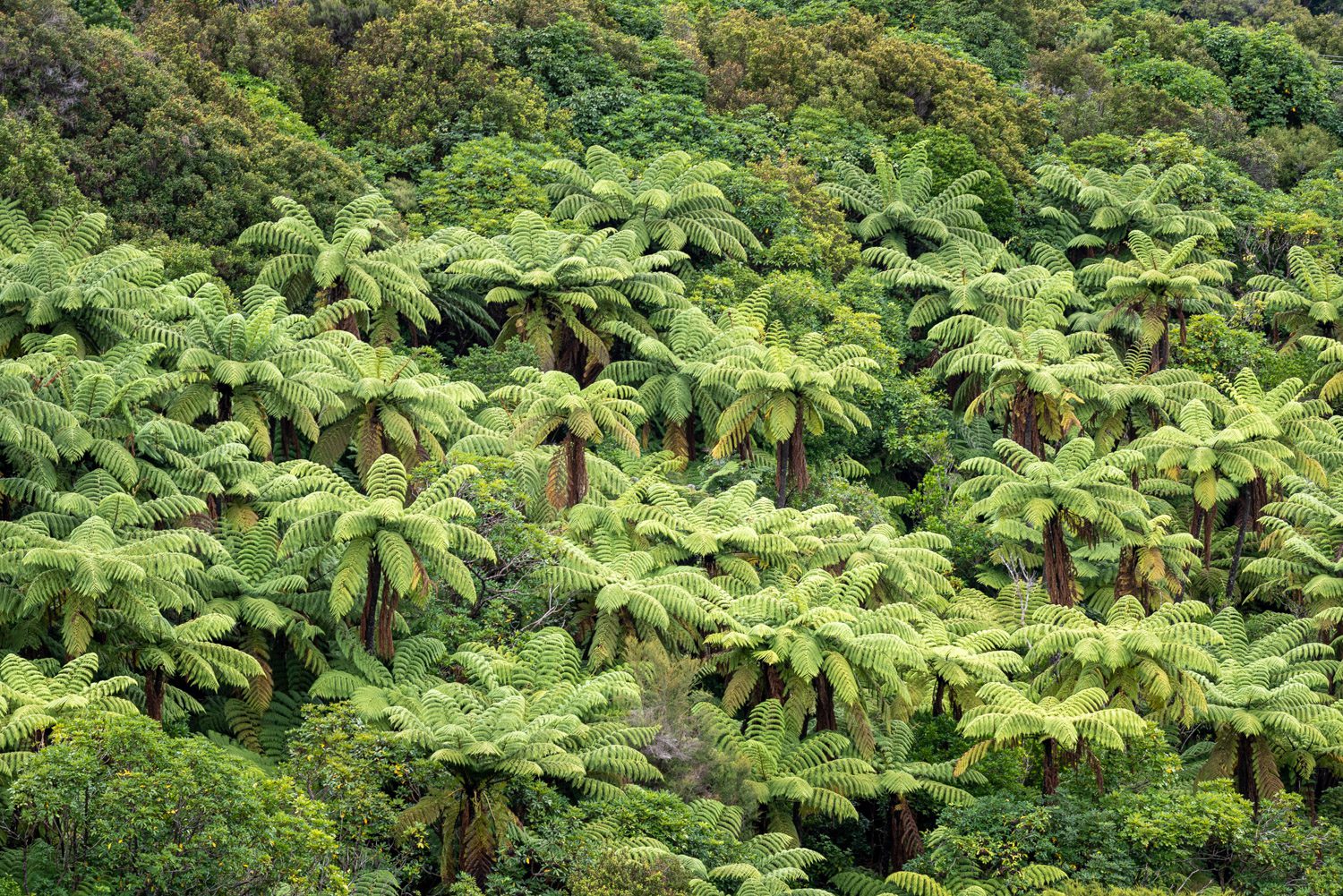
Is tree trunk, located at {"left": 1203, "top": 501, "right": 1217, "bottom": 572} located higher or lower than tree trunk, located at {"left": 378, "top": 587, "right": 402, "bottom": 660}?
lower

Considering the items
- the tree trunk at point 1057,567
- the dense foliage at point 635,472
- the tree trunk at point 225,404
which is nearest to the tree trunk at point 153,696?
the dense foliage at point 635,472

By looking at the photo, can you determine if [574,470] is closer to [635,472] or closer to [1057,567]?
[635,472]

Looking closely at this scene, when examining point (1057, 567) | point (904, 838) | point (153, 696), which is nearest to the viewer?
point (153, 696)

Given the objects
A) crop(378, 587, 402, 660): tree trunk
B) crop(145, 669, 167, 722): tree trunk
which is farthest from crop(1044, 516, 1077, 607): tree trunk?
crop(145, 669, 167, 722): tree trunk

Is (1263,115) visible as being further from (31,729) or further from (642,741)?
(31,729)

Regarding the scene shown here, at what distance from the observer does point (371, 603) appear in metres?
19.1

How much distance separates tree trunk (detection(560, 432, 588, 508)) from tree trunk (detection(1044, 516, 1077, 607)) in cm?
679

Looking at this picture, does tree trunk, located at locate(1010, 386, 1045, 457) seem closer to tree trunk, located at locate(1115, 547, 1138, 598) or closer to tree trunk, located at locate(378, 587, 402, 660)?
tree trunk, located at locate(1115, 547, 1138, 598)

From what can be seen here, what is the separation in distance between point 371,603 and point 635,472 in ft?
24.0

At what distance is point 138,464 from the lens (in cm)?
2033

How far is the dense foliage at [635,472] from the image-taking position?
56.4ft

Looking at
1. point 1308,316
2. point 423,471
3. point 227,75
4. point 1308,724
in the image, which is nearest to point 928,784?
point 1308,724

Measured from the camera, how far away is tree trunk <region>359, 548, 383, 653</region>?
62.4 feet

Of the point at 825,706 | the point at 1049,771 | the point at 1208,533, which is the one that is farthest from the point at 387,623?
the point at 1208,533
